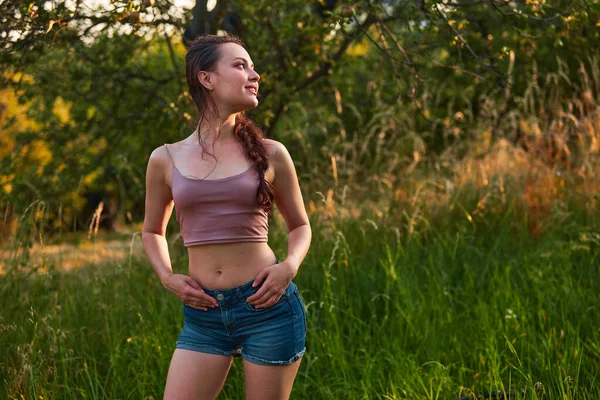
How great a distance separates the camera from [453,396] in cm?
358

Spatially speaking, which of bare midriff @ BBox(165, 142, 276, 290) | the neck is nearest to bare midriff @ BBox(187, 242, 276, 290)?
bare midriff @ BBox(165, 142, 276, 290)

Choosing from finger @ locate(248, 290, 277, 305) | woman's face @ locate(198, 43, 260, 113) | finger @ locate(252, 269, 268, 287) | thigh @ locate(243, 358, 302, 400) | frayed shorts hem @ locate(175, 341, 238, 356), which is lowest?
thigh @ locate(243, 358, 302, 400)

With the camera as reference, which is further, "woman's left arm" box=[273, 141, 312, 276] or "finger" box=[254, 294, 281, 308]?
"woman's left arm" box=[273, 141, 312, 276]

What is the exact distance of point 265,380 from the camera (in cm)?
251

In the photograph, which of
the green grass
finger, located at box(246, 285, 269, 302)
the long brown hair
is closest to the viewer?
finger, located at box(246, 285, 269, 302)

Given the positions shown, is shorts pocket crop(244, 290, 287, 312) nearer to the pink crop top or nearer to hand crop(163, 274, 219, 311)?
hand crop(163, 274, 219, 311)

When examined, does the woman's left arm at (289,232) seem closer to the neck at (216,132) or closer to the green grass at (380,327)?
the neck at (216,132)

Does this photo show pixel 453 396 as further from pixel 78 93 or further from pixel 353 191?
pixel 78 93

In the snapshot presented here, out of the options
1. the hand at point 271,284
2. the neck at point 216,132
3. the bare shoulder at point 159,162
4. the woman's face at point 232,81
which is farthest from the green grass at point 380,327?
the woman's face at point 232,81

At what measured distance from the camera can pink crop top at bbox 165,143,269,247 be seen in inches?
97.5

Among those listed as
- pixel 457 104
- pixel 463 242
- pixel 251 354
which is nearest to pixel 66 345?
pixel 251 354

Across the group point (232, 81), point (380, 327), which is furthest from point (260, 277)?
point (380, 327)

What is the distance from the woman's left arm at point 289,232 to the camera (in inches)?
96.7

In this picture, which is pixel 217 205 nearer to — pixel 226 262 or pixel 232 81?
pixel 226 262
